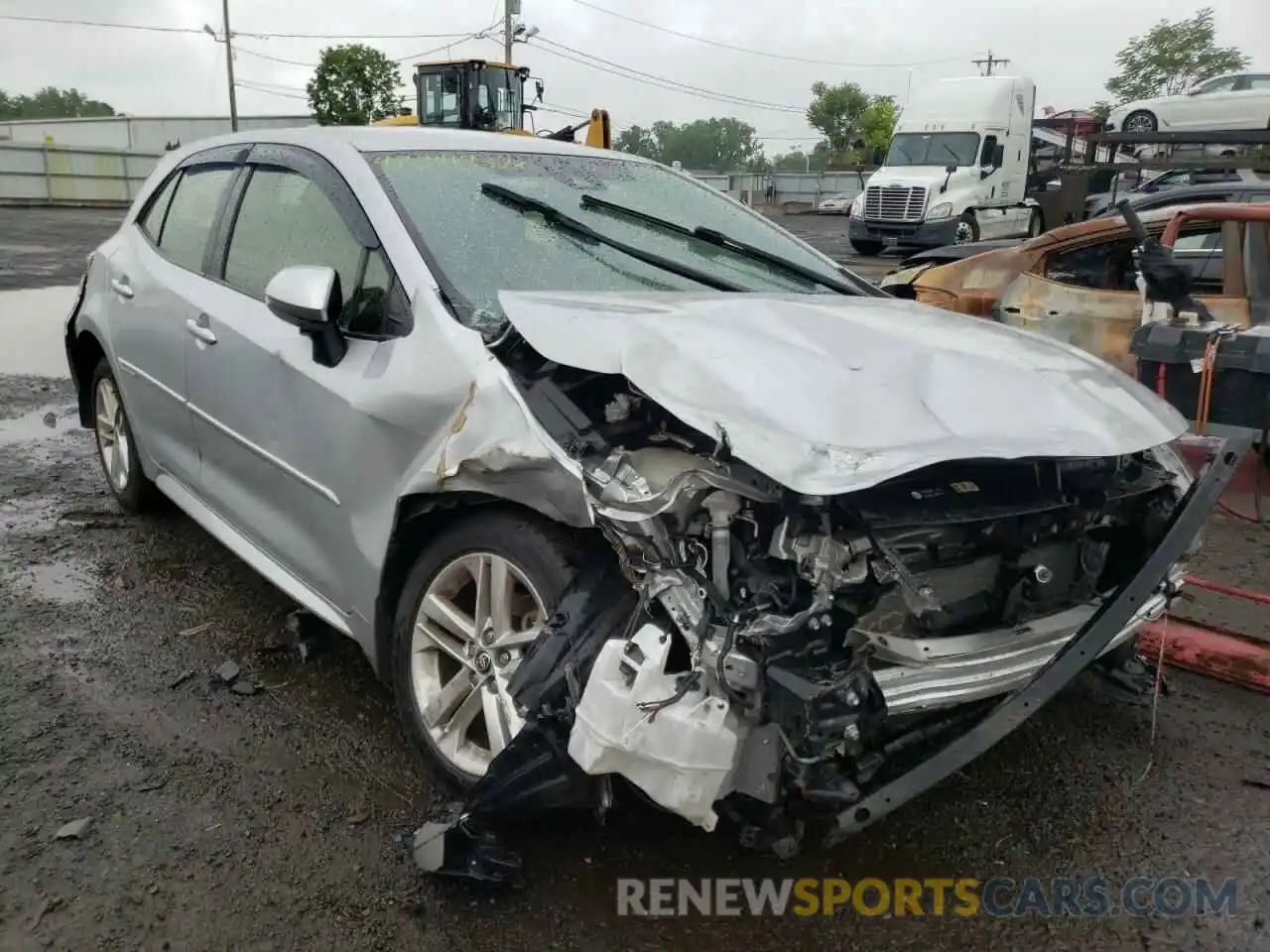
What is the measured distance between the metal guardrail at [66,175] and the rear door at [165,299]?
31.2 m

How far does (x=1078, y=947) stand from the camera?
2.32 meters

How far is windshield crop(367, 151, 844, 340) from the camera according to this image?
2.92m

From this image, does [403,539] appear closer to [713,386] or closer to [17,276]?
[713,386]

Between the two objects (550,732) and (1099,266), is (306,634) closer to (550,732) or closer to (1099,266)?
(550,732)

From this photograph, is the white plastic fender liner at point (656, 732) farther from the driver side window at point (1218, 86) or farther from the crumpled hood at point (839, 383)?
the driver side window at point (1218, 86)

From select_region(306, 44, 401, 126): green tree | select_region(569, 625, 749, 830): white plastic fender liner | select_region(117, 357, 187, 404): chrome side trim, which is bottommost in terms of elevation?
select_region(569, 625, 749, 830): white plastic fender liner

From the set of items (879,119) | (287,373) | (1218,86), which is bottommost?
(287,373)

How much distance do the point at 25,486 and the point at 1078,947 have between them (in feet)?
17.3

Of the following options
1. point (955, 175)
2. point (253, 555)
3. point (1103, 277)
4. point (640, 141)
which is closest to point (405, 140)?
point (253, 555)

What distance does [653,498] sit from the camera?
82.7 inches

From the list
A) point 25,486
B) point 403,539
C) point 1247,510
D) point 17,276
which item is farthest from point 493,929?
point 17,276

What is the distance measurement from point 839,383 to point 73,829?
2.24m

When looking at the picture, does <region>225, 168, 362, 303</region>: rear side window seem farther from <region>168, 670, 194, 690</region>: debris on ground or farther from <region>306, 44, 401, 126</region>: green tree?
<region>306, 44, 401, 126</region>: green tree

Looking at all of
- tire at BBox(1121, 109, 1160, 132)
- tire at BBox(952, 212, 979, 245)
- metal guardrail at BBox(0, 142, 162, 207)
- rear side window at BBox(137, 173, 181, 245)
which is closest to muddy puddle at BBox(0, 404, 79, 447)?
rear side window at BBox(137, 173, 181, 245)
